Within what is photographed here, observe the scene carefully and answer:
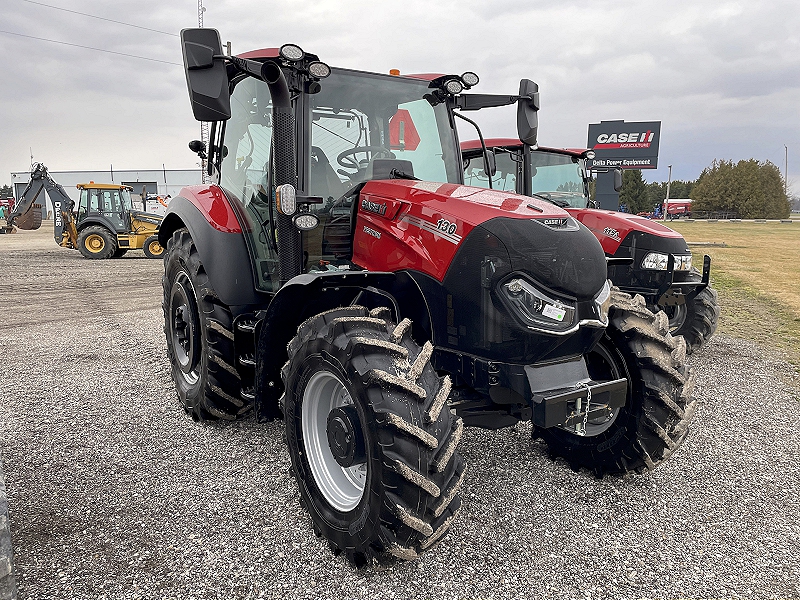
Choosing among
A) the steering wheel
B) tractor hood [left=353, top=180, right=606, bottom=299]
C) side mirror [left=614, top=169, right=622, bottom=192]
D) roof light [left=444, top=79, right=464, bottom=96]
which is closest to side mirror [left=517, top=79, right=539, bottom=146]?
roof light [left=444, top=79, right=464, bottom=96]

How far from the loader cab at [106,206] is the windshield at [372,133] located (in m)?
18.1

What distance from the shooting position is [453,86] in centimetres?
371

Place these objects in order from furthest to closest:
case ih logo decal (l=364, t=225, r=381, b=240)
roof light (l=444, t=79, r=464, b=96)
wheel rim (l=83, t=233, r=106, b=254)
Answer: wheel rim (l=83, t=233, r=106, b=254) < roof light (l=444, t=79, r=464, b=96) < case ih logo decal (l=364, t=225, r=381, b=240)

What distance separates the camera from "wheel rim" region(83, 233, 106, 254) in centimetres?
1894

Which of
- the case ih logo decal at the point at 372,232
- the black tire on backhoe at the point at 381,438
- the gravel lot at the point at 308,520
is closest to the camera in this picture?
the black tire on backhoe at the point at 381,438

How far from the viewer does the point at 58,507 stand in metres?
3.18

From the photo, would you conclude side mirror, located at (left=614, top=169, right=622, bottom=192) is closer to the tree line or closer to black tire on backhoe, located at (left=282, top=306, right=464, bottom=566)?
black tire on backhoe, located at (left=282, top=306, right=464, bottom=566)

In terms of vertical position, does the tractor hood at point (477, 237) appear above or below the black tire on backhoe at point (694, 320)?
above

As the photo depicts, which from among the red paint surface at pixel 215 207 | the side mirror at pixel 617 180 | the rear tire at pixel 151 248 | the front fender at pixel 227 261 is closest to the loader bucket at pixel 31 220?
the rear tire at pixel 151 248

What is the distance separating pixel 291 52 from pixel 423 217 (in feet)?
3.60

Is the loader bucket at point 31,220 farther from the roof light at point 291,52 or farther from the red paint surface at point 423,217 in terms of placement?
the red paint surface at point 423,217

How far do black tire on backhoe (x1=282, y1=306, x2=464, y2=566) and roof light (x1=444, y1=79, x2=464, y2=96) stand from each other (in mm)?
1748

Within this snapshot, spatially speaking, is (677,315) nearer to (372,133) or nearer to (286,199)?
(372,133)

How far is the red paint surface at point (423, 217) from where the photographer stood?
109 inches
